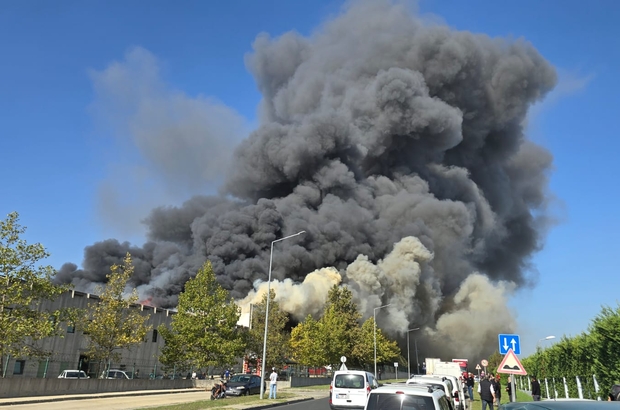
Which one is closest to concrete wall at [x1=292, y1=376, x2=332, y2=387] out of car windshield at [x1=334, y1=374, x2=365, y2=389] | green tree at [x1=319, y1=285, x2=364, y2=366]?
green tree at [x1=319, y1=285, x2=364, y2=366]

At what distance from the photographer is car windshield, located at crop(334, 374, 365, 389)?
687 inches

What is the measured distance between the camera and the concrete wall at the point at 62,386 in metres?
21.2

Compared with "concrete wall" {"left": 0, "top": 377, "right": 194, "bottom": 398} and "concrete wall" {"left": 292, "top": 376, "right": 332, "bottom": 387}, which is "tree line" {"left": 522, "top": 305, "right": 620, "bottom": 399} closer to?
"concrete wall" {"left": 292, "top": 376, "right": 332, "bottom": 387}

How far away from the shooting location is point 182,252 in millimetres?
74375

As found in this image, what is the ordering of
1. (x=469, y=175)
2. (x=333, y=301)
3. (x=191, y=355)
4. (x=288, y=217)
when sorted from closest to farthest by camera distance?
(x=191, y=355) → (x=333, y=301) → (x=288, y=217) → (x=469, y=175)

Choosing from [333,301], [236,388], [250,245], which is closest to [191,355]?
[236,388]

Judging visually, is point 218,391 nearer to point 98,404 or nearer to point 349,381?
point 98,404

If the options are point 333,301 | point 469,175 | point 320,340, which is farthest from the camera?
point 469,175

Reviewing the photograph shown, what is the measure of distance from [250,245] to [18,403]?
47582mm

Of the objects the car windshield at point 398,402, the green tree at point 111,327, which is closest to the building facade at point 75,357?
the green tree at point 111,327

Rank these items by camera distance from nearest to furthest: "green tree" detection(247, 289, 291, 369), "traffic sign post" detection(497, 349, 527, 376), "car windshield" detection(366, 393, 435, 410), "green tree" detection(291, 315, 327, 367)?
"car windshield" detection(366, 393, 435, 410)
"traffic sign post" detection(497, 349, 527, 376)
"green tree" detection(247, 289, 291, 369)
"green tree" detection(291, 315, 327, 367)

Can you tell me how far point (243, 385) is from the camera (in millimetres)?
28844

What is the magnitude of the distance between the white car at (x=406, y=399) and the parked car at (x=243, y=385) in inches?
890

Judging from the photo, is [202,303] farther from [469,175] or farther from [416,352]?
[469,175]
